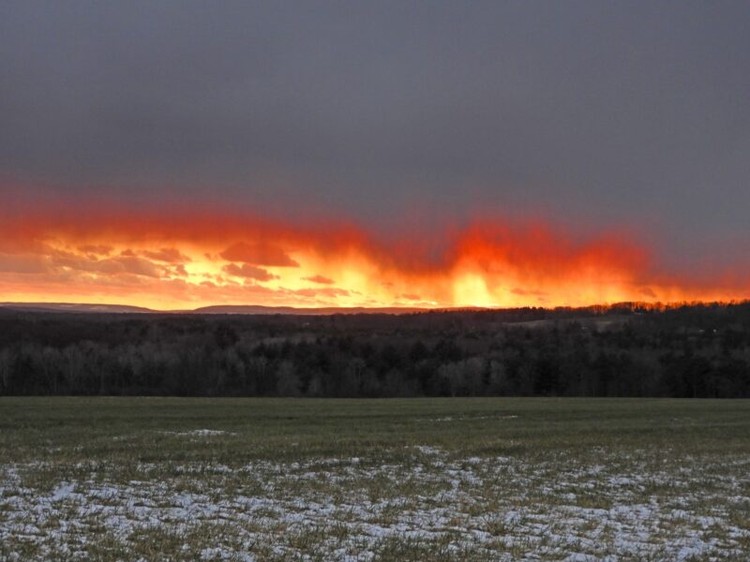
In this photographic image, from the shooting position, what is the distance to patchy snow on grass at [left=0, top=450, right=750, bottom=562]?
1061 centimetres

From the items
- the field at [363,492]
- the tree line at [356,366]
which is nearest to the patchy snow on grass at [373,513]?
the field at [363,492]

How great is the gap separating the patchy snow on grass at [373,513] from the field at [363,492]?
50mm

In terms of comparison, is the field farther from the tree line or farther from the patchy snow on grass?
the tree line

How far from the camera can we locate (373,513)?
13359mm

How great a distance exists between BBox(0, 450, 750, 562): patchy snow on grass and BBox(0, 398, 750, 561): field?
0.16ft

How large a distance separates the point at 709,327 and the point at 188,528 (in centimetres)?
17269

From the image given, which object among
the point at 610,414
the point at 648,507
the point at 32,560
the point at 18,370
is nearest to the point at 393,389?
the point at 18,370

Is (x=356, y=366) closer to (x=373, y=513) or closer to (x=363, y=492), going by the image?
(x=363, y=492)

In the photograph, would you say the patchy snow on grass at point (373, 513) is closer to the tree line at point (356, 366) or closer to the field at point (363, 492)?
the field at point (363, 492)

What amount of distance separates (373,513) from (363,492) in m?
2.45

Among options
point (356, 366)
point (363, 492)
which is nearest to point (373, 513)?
point (363, 492)

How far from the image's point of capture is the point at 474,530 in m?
12.2

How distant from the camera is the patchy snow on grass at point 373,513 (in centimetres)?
1061

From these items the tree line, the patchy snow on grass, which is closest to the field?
the patchy snow on grass
